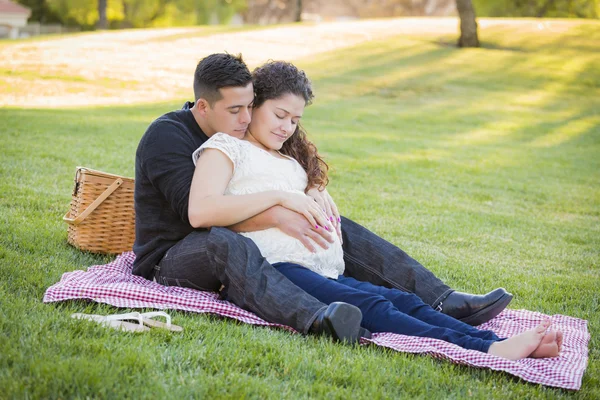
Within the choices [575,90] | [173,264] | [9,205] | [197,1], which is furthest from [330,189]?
[197,1]

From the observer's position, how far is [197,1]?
39.2 meters

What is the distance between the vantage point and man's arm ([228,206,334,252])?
11.7 feet

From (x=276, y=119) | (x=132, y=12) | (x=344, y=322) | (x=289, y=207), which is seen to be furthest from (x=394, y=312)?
(x=132, y=12)

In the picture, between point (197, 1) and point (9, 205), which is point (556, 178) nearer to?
point (9, 205)

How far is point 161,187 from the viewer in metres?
3.71

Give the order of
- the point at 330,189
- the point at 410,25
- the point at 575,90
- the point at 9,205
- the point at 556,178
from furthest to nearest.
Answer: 1. the point at 410,25
2. the point at 575,90
3. the point at 556,178
4. the point at 330,189
5. the point at 9,205

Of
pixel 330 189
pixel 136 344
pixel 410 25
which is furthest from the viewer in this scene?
pixel 410 25

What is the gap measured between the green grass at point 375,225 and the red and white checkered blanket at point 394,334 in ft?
0.20

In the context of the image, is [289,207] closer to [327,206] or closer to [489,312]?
[327,206]

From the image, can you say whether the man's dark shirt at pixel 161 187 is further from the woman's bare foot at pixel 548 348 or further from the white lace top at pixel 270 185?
the woman's bare foot at pixel 548 348

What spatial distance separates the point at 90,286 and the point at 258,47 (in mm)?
20017

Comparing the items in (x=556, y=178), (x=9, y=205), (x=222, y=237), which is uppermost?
(x=222, y=237)

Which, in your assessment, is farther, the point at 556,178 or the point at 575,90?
the point at 575,90

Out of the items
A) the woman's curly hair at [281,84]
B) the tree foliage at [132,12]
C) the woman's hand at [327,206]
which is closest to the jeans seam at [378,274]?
the woman's hand at [327,206]
